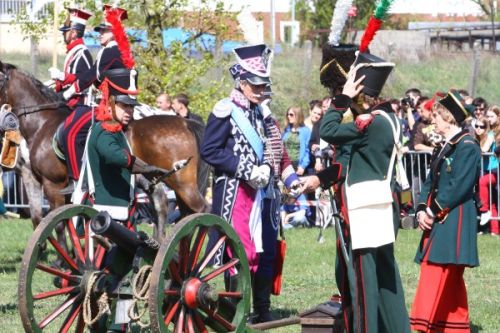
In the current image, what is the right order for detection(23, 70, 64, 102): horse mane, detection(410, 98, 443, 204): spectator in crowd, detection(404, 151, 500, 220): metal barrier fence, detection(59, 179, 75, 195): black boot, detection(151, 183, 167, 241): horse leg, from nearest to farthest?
detection(59, 179, 75, 195): black boot → detection(23, 70, 64, 102): horse mane → detection(151, 183, 167, 241): horse leg → detection(404, 151, 500, 220): metal barrier fence → detection(410, 98, 443, 204): spectator in crowd

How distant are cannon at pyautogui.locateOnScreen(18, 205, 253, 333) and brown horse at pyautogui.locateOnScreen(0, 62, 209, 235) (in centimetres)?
486

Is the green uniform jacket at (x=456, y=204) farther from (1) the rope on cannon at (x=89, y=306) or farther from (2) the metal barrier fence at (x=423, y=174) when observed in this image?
(2) the metal barrier fence at (x=423, y=174)

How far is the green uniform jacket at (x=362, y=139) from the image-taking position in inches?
263

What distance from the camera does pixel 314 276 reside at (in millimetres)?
10867

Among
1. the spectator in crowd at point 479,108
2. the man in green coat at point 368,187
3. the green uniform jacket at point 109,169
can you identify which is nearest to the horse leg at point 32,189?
the green uniform jacket at point 109,169

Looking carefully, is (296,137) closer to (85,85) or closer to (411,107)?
(411,107)

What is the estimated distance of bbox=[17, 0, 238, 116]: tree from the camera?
53.5ft

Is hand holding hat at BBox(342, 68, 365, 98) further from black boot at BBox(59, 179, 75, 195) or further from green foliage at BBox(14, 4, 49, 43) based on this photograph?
green foliage at BBox(14, 4, 49, 43)

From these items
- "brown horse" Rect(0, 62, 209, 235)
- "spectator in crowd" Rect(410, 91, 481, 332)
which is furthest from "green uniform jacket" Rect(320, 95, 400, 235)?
"brown horse" Rect(0, 62, 209, 235)

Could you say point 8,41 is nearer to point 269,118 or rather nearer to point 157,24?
point 157,24

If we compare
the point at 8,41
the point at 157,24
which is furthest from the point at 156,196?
the point at 8,41

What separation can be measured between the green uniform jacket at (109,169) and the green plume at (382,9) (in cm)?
210

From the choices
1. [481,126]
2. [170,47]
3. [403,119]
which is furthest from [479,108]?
[170,47]

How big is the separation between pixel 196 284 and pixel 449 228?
209 cm
